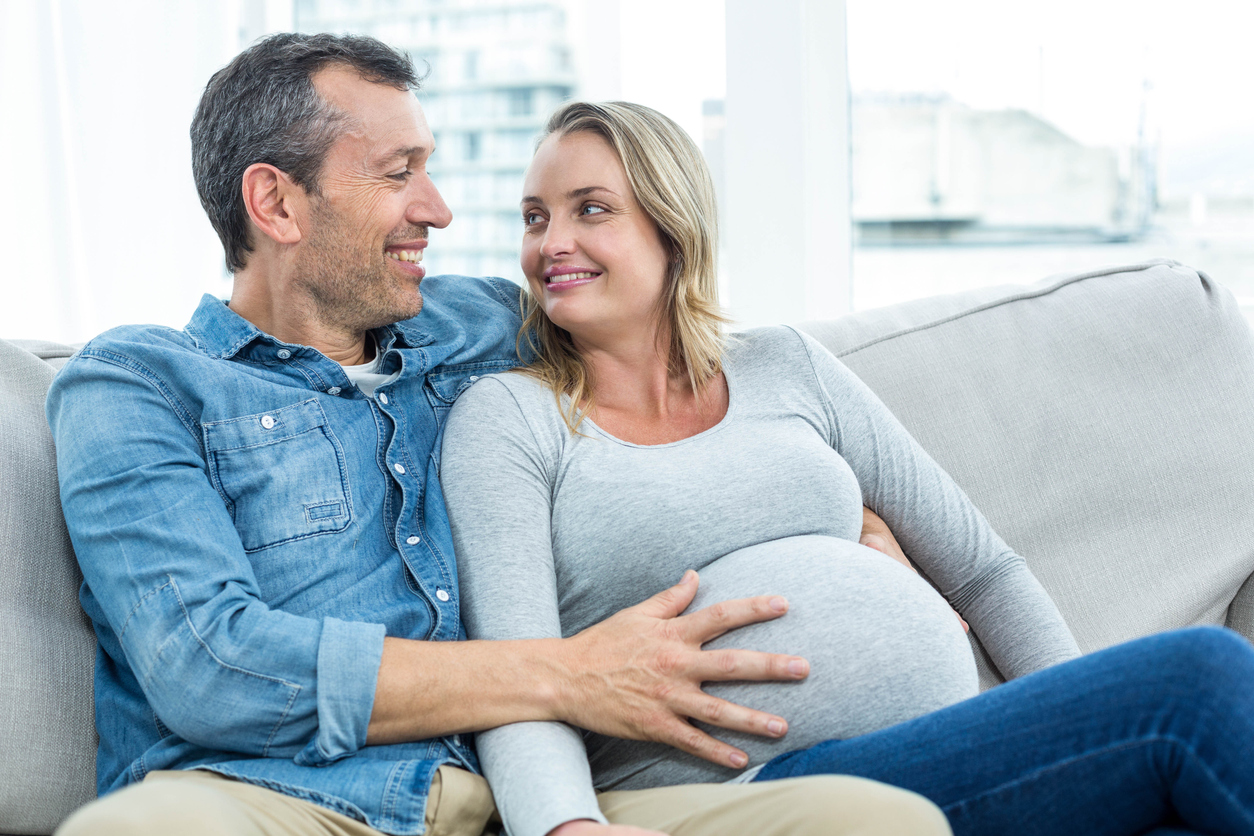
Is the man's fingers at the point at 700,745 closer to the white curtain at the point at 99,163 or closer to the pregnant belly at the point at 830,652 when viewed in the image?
the pregnant belly at the point at 830,652

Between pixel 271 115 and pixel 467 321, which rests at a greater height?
pixel 271 115

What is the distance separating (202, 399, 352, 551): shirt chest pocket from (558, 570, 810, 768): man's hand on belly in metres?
0.34

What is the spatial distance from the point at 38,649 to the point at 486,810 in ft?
1.72

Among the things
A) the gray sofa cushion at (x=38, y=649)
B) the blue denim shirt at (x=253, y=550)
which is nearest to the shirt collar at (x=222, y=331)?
the blue denim shirt at (x=253, y=550)

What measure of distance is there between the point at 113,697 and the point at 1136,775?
3.44 ft

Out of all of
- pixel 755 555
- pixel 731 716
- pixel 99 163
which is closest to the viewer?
pixel 731 716

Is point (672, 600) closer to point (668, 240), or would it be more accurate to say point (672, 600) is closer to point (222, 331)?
point (668, 240)

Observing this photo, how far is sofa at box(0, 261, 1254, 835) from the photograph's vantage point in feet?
5.08

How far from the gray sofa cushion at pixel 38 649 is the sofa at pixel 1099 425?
1091mm

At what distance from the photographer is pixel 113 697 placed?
45.1 inches

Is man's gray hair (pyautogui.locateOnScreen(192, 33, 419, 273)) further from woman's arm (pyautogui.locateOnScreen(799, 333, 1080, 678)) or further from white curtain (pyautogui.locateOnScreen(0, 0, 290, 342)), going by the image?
white curtain (pyautogui.locateOnScreen(0, 0, 290, 342))

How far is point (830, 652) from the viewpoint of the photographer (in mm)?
1134

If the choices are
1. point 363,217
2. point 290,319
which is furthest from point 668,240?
point 290,319

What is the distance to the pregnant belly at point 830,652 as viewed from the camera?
1120mm
